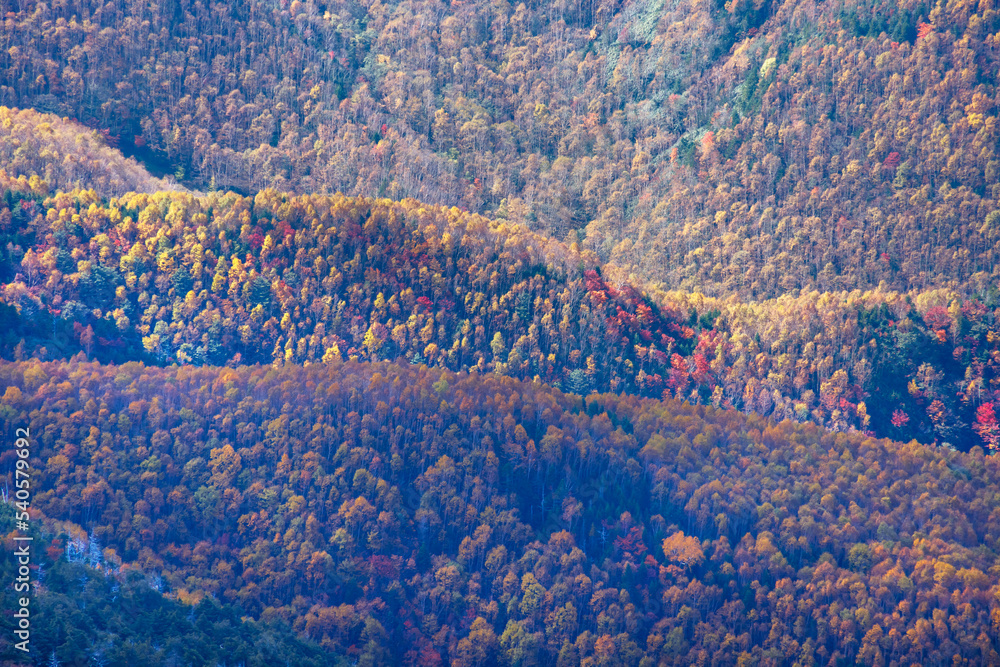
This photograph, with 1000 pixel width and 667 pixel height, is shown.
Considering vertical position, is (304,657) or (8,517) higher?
Result: (8,517)

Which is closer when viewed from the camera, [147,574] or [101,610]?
[101,610]

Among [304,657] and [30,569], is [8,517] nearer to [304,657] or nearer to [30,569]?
[30,569]

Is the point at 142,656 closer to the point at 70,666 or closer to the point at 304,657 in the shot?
the point at 70,666

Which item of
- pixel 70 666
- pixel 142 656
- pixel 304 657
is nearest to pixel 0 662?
pixel 70 666

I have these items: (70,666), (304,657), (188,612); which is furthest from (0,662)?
(304,657)

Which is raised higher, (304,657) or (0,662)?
(0,662)

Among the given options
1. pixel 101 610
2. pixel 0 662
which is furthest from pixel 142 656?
pixel 0 662

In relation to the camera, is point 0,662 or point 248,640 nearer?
point 0,662

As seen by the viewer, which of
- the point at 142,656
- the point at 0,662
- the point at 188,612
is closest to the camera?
the point at 0,662

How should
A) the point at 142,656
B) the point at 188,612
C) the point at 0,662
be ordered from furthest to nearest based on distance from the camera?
1. the point at 188,612
2. the point at 142,656
3. the point at 0,662
